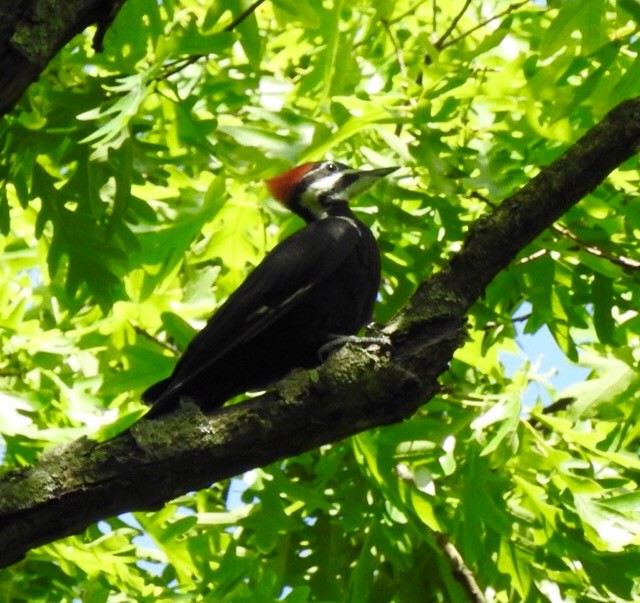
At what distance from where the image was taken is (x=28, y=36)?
99.9 inches

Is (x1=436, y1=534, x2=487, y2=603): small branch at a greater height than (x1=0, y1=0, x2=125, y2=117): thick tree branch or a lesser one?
lesser

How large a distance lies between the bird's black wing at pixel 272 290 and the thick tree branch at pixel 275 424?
671mm

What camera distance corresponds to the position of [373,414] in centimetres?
261

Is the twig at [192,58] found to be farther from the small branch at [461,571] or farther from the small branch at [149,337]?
the small branch at [461,571]

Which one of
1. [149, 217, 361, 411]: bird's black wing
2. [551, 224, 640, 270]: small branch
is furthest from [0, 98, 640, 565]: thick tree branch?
[551, 224, 640, 270]: small branch

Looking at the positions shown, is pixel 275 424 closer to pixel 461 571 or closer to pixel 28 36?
pixel 28 36

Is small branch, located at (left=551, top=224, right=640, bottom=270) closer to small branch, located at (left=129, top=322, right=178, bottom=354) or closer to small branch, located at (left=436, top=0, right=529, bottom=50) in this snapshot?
small branch, located at (left=436, top=0, right=529, bottom=50)

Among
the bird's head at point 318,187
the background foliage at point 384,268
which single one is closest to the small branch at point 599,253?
the background foliage at point 384,268

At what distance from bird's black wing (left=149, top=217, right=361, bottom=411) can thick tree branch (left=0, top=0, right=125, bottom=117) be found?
1.00 m

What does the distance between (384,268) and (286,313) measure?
0.56 meters

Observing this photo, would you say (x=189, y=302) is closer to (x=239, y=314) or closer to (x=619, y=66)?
(x=239, y=314)

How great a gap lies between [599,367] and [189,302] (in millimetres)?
1575

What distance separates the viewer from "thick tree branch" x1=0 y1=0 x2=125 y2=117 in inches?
99.2

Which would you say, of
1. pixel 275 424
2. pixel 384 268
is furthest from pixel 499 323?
pixel 275 424
